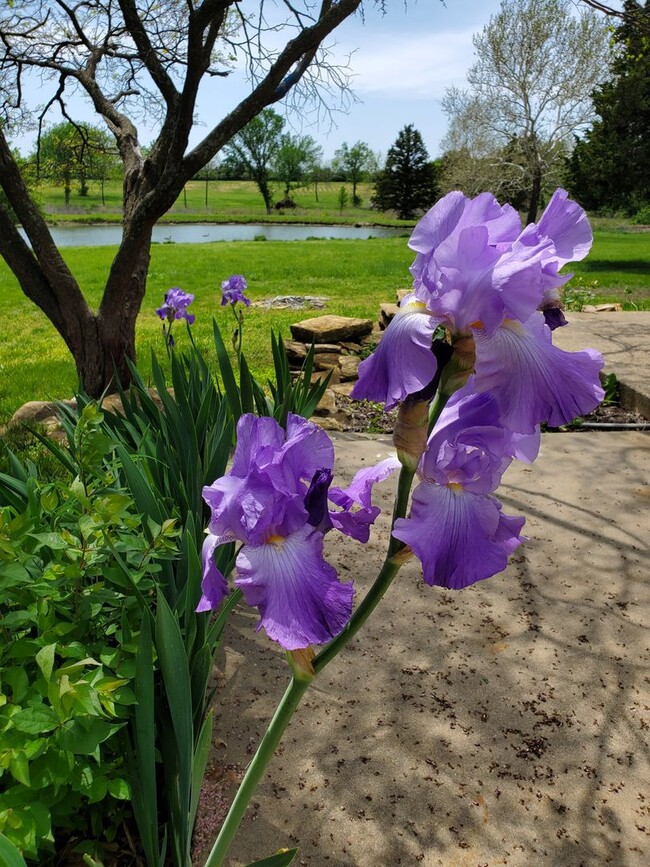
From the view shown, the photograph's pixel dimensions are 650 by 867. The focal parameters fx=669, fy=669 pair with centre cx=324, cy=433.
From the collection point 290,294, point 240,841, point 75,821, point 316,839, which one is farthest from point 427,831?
point 290,294

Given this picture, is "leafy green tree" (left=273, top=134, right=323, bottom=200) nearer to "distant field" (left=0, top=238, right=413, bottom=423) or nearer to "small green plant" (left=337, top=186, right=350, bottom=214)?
"small green plant" (left=337, top=186, right=350, bottom=214)

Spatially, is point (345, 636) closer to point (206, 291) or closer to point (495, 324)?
point (495, 324)

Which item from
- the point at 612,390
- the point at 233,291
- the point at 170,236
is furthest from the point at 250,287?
the point at 170,236

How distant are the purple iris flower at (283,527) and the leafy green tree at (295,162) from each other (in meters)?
60.6

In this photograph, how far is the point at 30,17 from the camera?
5.09 meters

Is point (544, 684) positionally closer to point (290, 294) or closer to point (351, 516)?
point (351, 516)

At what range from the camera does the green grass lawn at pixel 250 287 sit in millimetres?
6539

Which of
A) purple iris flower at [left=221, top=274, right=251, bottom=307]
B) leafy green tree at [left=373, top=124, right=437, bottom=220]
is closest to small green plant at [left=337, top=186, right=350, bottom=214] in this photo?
leafy green tree at [left=373, top=124, right=437, bottom=220]

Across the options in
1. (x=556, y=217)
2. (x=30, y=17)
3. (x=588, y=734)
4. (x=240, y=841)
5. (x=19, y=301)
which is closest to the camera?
(x=556, y=217)

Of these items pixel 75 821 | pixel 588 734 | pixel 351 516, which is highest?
pixel 351 516

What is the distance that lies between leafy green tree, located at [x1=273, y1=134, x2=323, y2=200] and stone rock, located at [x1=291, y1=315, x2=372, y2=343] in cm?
5485

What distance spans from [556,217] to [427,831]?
1425 millimetres

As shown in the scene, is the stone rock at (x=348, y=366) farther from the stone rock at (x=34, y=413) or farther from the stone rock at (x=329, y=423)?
the stone rock at (x=34, y=413)

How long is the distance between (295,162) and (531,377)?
67234mm
